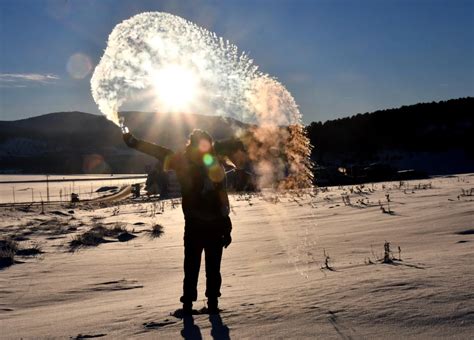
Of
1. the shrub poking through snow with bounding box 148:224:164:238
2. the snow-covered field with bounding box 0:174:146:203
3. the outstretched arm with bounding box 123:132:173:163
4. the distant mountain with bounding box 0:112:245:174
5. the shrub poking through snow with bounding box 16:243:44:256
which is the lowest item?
the shrub poking through snow with bounding box 16:243:44:256

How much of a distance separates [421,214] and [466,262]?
603 centimetres

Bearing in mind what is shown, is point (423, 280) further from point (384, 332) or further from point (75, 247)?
point (75, 247)

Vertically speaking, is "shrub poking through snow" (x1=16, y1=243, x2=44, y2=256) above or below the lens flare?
below

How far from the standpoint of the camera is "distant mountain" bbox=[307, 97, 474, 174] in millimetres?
42938

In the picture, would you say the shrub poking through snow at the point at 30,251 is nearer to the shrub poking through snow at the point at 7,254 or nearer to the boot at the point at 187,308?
the shrub poking through snow at the point at 7,254

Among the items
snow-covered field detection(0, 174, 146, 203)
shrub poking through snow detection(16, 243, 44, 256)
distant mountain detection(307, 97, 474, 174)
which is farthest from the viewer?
distant mountain detection(307, 97, 474, 174)

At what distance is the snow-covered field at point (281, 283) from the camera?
417cm

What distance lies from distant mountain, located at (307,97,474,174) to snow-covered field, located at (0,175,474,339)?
31.7 m

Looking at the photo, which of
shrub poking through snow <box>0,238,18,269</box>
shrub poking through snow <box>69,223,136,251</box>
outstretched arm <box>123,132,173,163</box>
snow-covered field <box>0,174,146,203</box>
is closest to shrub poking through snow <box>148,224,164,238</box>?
shrub poking through snow <box>69,223,136,251</box>

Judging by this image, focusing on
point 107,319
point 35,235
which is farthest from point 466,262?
point 35,235

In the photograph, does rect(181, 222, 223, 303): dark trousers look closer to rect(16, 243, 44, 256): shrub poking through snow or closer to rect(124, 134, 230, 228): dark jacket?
rect(124, 134, 230, 228): dark jacket

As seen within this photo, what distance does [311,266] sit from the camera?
713 cm

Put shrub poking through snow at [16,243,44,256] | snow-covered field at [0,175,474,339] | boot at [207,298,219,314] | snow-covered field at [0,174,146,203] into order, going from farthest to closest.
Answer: snow-covered field at [0,174,146,203] < shrub poking through snow at [16,243,44,256] < boot at [207,298,219,314] < snow-covered field at [0,175,474,339]

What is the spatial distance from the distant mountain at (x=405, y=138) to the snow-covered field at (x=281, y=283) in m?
31.7
